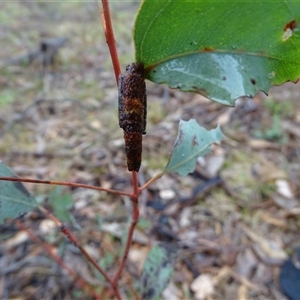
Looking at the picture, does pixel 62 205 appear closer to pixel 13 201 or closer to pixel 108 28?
pixel 13 201

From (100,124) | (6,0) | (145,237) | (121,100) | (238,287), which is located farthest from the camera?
(6,0)

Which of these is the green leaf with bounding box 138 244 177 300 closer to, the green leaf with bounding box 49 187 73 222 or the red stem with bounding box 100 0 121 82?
the green leaf with bounding box 49 187 73 222

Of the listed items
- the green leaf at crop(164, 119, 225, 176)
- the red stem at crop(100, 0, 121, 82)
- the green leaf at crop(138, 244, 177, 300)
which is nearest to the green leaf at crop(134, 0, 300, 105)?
the red stem at crop(100, 0, 121, 82)

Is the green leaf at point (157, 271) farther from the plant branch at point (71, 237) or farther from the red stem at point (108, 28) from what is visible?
the red stem at point (108, 28)

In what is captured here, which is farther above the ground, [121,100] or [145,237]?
[121,100]

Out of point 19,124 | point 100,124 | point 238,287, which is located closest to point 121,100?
point 238,287

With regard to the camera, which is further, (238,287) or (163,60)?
(238,287)

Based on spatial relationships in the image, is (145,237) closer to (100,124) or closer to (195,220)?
(195,220)
